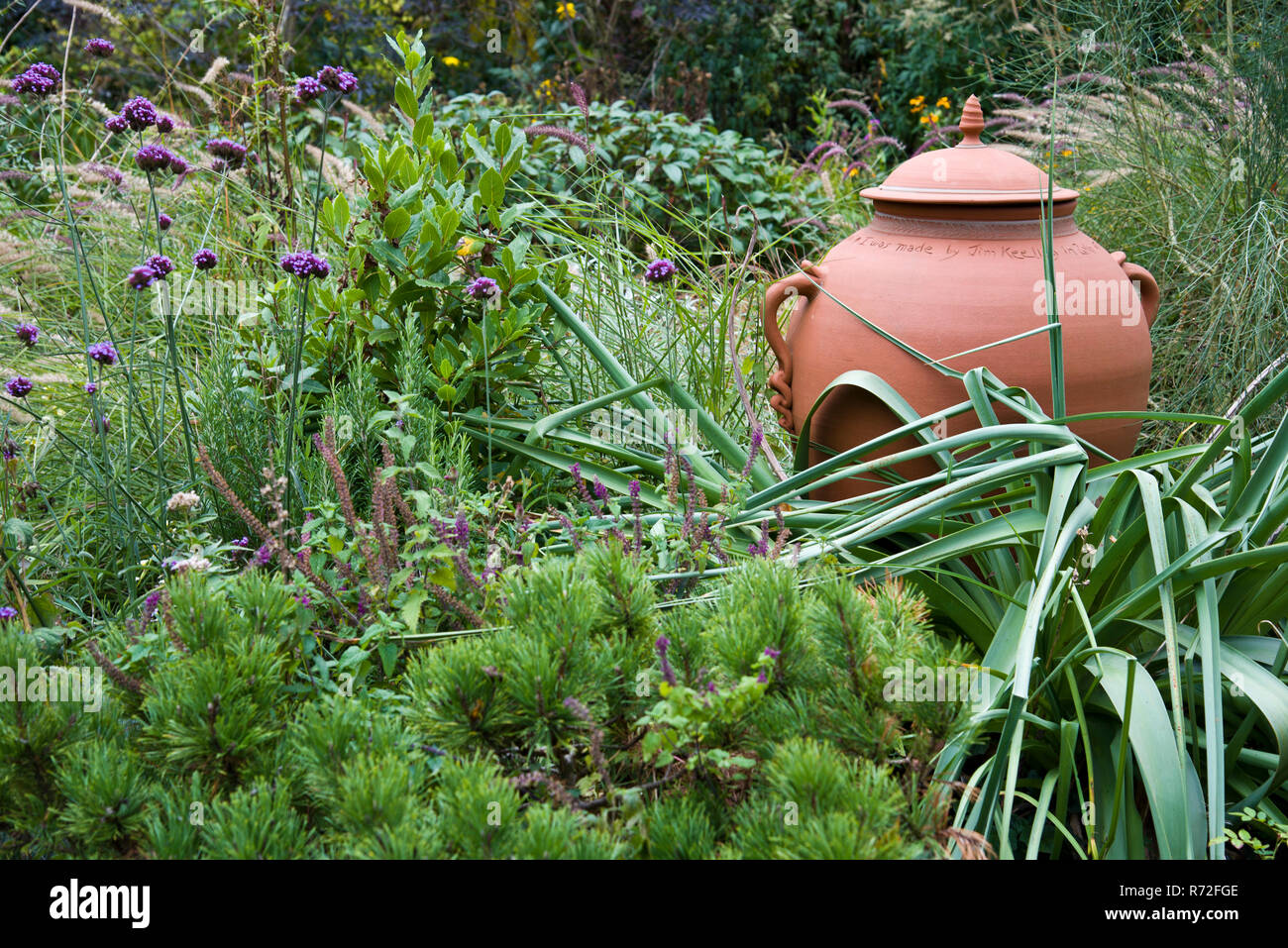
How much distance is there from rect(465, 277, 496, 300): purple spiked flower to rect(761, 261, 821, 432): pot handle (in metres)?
0.71

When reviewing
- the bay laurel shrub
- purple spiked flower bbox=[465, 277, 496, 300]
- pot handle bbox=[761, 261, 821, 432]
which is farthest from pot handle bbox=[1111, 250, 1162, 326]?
the bay laurel shrub

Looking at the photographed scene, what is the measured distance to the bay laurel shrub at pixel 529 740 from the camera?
108 centimetres

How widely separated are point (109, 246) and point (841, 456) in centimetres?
317

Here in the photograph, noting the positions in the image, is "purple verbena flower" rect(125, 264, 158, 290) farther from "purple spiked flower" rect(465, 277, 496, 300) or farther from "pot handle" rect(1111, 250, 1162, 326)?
"pot handle" rect(1111, 250, 1162, 326)

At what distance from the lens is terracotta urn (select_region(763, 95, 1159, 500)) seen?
2445 mm

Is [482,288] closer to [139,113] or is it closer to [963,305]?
[139,113]

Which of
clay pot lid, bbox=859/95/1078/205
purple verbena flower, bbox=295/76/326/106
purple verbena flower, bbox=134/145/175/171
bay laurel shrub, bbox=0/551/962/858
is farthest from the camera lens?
clay pot lid, bbox=859/95/1078/205

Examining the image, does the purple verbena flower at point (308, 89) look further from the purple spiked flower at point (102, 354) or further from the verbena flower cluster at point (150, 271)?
the purple spiked flower at point (102, 354)

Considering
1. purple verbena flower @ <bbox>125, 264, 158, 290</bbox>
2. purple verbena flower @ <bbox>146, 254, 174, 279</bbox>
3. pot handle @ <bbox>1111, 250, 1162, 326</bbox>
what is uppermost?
pot handle @ <bbox>1111, 250, 1162, 326</bbox>

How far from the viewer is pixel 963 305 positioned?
245cm

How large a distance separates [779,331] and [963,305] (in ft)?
1.73

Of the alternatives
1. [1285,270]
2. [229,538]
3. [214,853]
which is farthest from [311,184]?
[1285,270]

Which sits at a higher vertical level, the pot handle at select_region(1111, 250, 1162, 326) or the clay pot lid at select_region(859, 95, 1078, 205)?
the clay pot lid at select_region(859, 95, 1078, 205)

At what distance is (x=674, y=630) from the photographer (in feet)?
4.40
